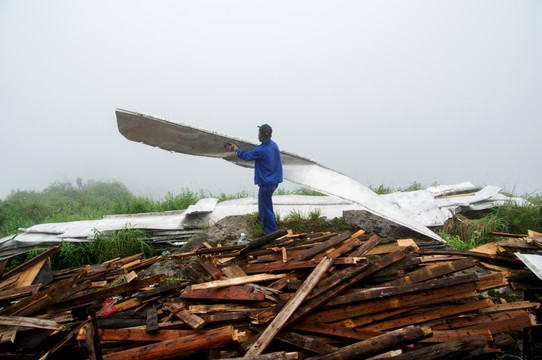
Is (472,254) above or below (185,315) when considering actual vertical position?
above

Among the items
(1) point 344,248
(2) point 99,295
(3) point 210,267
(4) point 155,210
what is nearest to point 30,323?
(2) point 99,295

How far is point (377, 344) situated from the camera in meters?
2.55

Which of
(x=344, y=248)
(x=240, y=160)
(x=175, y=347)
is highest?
(x=240, y=160)

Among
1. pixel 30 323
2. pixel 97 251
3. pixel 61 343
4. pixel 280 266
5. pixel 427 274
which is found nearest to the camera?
pixel 61 343

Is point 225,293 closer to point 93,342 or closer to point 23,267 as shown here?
point 93,342

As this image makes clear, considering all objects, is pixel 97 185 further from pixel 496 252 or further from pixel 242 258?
pixel 496 252

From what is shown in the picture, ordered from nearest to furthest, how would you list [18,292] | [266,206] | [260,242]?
[18,292]
[260,242]
[266,206]

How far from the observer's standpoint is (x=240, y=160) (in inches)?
219

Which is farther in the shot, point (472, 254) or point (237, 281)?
point (472, 254)

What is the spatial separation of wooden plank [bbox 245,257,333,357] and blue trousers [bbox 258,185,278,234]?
233 centimetres

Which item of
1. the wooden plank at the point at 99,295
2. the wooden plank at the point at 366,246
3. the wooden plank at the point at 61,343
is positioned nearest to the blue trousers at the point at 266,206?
the wooden plank at the point at 366,246

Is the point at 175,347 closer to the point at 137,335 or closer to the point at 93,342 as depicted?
the point at 137,335

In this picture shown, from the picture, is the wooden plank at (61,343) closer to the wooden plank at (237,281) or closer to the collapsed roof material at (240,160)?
the wooden plank at (237,281)

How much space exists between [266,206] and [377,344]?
325cm
